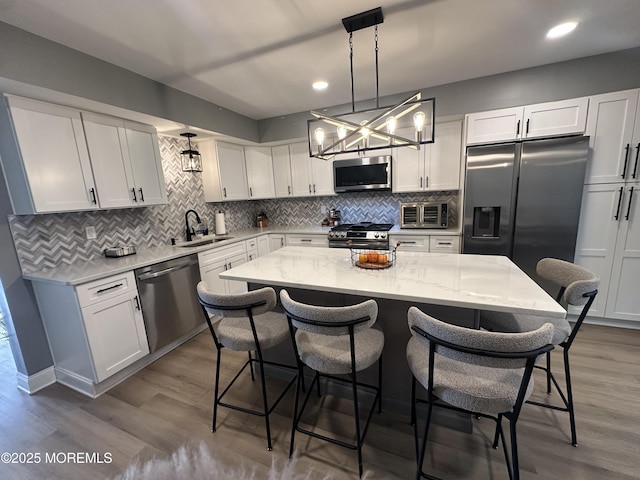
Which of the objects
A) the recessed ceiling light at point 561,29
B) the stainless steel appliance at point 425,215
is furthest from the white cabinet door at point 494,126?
the stainless steel appliance at point 425,215

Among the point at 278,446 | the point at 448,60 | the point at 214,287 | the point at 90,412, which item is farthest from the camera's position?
the point at 214,287

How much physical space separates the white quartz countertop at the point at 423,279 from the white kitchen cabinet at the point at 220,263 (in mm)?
1105

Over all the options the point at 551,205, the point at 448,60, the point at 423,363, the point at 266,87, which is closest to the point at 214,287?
the point at 266,87

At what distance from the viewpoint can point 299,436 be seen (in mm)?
1669

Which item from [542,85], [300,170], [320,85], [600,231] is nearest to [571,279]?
[600,231]

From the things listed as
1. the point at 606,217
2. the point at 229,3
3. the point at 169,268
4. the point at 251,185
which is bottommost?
the point at 169,268

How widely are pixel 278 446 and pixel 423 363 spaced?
1042 mm

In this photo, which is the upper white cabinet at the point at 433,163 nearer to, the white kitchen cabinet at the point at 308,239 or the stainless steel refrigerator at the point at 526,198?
the stainless steel refrigerator at the point at 526,198

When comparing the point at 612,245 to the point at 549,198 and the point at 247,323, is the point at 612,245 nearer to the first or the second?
the point at 549,198

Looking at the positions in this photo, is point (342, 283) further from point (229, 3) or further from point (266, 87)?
point (266, 87)

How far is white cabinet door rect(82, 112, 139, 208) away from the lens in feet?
7.38

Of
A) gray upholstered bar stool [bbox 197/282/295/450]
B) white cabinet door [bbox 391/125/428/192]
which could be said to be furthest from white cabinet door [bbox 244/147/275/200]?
gray upholstered bar stool [bbox 197/282/295/450]

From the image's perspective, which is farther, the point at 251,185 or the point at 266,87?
the point at 251,185

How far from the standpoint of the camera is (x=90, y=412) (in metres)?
1.95
